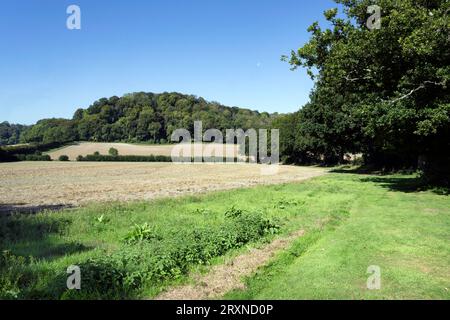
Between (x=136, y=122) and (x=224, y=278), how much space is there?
16022cm

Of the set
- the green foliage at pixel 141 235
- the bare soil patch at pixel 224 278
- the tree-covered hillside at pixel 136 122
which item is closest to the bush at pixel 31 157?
the tree-covered hillside at pixel 136 122

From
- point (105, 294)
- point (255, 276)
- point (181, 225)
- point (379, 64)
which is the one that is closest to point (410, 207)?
point (379, 64)

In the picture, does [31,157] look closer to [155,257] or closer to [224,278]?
[155,257]

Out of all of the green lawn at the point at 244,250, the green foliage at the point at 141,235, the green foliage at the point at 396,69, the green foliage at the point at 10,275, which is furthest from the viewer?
the green foliage at the point at 396,69

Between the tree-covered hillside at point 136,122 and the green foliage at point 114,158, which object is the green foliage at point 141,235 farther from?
the tree-covered hillside at point 136,122

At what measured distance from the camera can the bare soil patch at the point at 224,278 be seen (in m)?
8.18

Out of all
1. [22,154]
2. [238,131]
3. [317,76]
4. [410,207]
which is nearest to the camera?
[410,207]

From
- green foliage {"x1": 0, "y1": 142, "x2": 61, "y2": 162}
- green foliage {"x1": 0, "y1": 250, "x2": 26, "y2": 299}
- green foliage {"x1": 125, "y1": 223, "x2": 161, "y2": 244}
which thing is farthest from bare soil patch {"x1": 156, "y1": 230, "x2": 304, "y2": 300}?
green foliage {"x1": 0, "y1": 142, "x2": 61, "y2": 162}

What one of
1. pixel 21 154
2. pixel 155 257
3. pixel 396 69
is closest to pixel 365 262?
pixel 155 257

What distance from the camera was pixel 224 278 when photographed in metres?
9.14

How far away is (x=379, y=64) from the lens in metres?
25.9

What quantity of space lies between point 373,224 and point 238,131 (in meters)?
119

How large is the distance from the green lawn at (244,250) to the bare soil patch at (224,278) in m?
0.33
